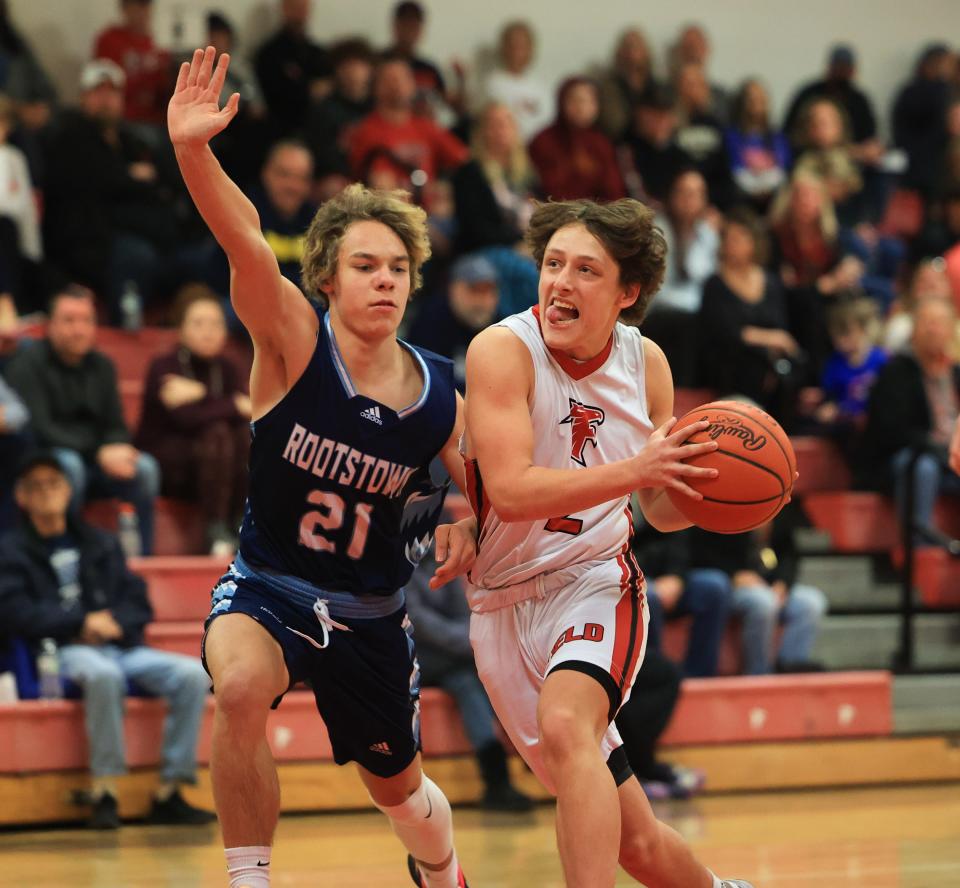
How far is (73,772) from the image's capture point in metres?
6.91

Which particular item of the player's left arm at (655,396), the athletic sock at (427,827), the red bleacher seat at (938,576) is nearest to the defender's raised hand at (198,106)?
the player's left arm at (655,396)

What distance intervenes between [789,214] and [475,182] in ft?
7.80

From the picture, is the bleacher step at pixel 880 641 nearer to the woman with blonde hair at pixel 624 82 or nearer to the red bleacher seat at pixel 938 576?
the red bleacher seat at pixel 938 576

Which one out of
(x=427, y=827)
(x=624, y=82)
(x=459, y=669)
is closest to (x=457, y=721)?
(x=459, y=669)

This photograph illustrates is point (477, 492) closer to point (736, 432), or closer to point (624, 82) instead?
point (736, 432)

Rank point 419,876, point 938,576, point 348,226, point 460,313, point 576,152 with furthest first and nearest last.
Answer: point 576,152 → point 938,576 → point 460,313 → point 419,876 → point 348,226

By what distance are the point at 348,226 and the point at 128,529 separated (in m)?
3.68

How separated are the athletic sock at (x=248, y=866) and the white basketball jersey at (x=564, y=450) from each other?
87 cm

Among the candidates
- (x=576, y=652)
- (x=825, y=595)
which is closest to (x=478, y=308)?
(x=825, y=595)

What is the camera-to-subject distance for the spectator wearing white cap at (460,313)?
8.99 meters

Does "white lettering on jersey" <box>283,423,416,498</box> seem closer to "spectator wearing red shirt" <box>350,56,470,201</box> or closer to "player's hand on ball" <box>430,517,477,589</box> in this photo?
"player's hand on ball" <box>430,517,477,589</box>

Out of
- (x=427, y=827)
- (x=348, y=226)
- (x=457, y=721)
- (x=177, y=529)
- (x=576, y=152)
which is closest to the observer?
(x=348, y=226)

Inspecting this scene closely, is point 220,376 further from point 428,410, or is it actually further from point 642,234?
point 642,234

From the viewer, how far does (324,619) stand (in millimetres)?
4520
